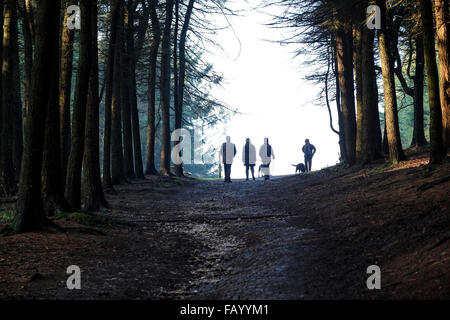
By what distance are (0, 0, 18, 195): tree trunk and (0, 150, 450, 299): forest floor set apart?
161 inches

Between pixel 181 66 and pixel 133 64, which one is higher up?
pixel 181 66

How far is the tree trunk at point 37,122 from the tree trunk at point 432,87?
312 inches

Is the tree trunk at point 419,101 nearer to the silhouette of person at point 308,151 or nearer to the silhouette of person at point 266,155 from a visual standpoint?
the silhouette of person at point 266,155

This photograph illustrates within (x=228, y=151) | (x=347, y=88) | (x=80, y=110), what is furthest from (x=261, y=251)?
(x=228, y=151)

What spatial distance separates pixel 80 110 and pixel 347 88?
12.8m

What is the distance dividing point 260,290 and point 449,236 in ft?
7.89

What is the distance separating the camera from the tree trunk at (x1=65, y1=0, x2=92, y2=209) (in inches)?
425

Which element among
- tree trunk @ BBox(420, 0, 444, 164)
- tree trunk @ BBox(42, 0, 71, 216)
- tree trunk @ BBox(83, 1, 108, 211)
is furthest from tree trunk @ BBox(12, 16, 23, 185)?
tree trunk @ BBox(420, 0, 444, 164)

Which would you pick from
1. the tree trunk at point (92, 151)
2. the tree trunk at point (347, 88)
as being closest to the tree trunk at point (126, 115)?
the tree trunk at point (92, 151)

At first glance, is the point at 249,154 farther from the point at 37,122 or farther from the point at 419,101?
the point at 37,122

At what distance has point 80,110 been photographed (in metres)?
11.2

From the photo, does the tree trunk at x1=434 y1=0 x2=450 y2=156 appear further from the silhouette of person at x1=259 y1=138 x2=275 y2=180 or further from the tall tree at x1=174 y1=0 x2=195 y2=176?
the tall tree at x1=174 y1=0 x2=195 y2=176

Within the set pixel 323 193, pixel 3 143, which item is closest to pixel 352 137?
pixel 323 193

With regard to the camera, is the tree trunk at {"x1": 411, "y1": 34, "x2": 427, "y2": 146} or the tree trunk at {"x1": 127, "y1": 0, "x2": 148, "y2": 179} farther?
the tree trunk at {"x1": 127, "y1": 0, "x2": 148, "y2": 179}
